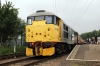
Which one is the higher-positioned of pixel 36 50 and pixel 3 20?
pixel 3 20

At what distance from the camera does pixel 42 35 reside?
16.1 meters

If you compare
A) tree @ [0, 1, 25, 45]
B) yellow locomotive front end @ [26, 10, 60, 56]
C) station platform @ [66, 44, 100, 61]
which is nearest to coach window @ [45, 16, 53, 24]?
yellow locomotive front end @ [26, 10, 60, 56]

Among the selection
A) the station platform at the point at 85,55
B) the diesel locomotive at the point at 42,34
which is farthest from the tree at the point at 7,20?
the station platform at the point at 85,55

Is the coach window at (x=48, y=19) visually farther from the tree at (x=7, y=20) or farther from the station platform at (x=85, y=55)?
the tree at (x=7, y=20)

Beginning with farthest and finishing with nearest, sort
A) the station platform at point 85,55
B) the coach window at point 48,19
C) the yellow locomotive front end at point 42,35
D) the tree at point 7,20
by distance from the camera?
the tree at point 7,20
the coach window at point 48,19
the yellow locomotive front end at point 42,35
the station platform at point 85,55

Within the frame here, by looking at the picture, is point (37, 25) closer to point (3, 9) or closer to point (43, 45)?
point (43, 45)

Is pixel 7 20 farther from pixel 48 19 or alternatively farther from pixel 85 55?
pixel 85 55

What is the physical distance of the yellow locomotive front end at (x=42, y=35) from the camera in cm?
1597

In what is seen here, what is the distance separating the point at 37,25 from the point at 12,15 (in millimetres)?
11694

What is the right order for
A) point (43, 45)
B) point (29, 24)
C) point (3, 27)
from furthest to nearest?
point (3, 27) → point (29, 24) → point (43, 45)

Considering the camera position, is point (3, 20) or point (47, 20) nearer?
point (47, 20)

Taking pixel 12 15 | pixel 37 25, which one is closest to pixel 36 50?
pixel 37 25

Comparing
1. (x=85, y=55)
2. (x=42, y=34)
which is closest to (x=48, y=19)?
(x=42, y=34)

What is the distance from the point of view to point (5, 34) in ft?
88.1
